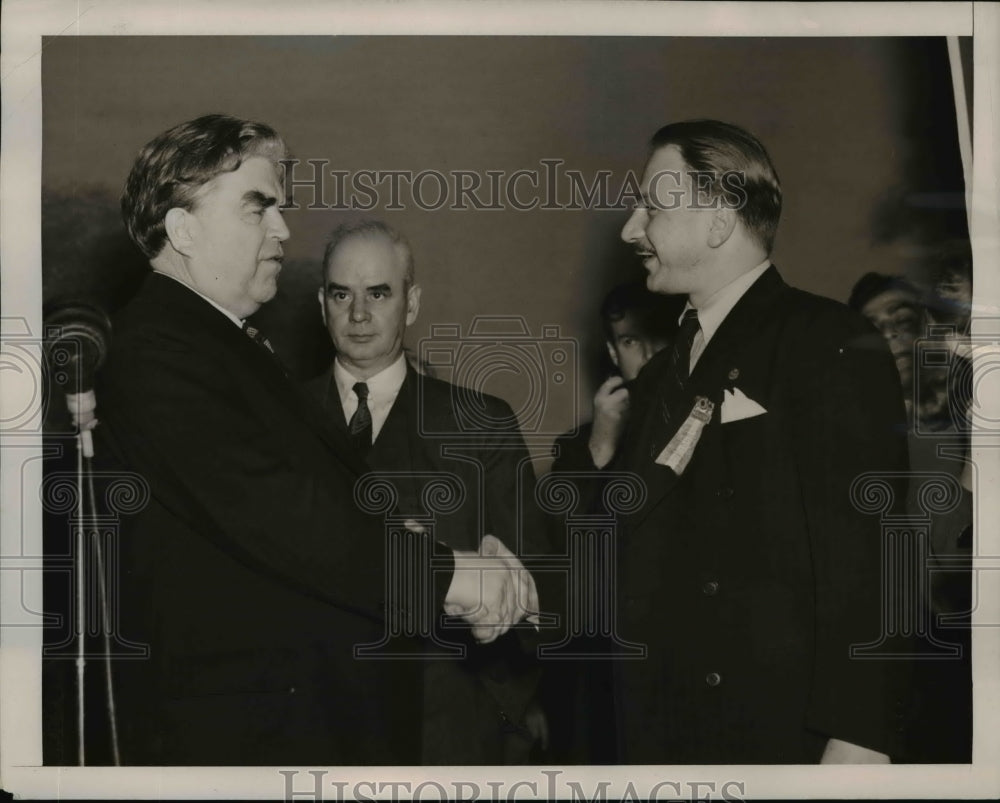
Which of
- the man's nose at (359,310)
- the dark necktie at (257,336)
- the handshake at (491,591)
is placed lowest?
the handshake at (491,591)

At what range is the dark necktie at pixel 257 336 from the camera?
269 cm

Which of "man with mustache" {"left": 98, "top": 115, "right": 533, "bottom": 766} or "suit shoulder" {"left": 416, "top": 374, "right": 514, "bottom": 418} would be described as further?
"suit shoulder" {"left": 416, "top": 374, "right": 514, "bottom": 418}

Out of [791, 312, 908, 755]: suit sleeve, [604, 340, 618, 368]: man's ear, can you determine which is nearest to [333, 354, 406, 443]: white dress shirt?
[604, 340, 618, 368]: man's ear

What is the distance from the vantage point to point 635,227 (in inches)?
108

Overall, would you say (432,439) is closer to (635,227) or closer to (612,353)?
(612,353)

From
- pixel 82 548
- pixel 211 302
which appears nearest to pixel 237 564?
pixel 82 548

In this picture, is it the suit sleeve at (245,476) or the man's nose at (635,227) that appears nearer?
the suit sleeve at (245,476)

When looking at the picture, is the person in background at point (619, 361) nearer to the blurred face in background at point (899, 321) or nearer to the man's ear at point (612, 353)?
the man's ear at point (612, 353)

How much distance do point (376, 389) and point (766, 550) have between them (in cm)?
105

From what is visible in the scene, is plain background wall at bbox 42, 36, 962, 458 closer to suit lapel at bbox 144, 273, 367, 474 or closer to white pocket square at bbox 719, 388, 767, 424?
suit lapel at bbox 144, 273, 367, 474

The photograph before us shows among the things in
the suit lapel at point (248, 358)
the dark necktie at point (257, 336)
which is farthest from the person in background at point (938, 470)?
the dark necktie at point (257, 336)

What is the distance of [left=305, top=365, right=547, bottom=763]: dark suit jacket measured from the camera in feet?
8.86

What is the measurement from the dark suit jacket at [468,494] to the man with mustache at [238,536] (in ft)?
0.19

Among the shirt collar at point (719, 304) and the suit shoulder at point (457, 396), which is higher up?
the shirt collar at point (719, 304)
